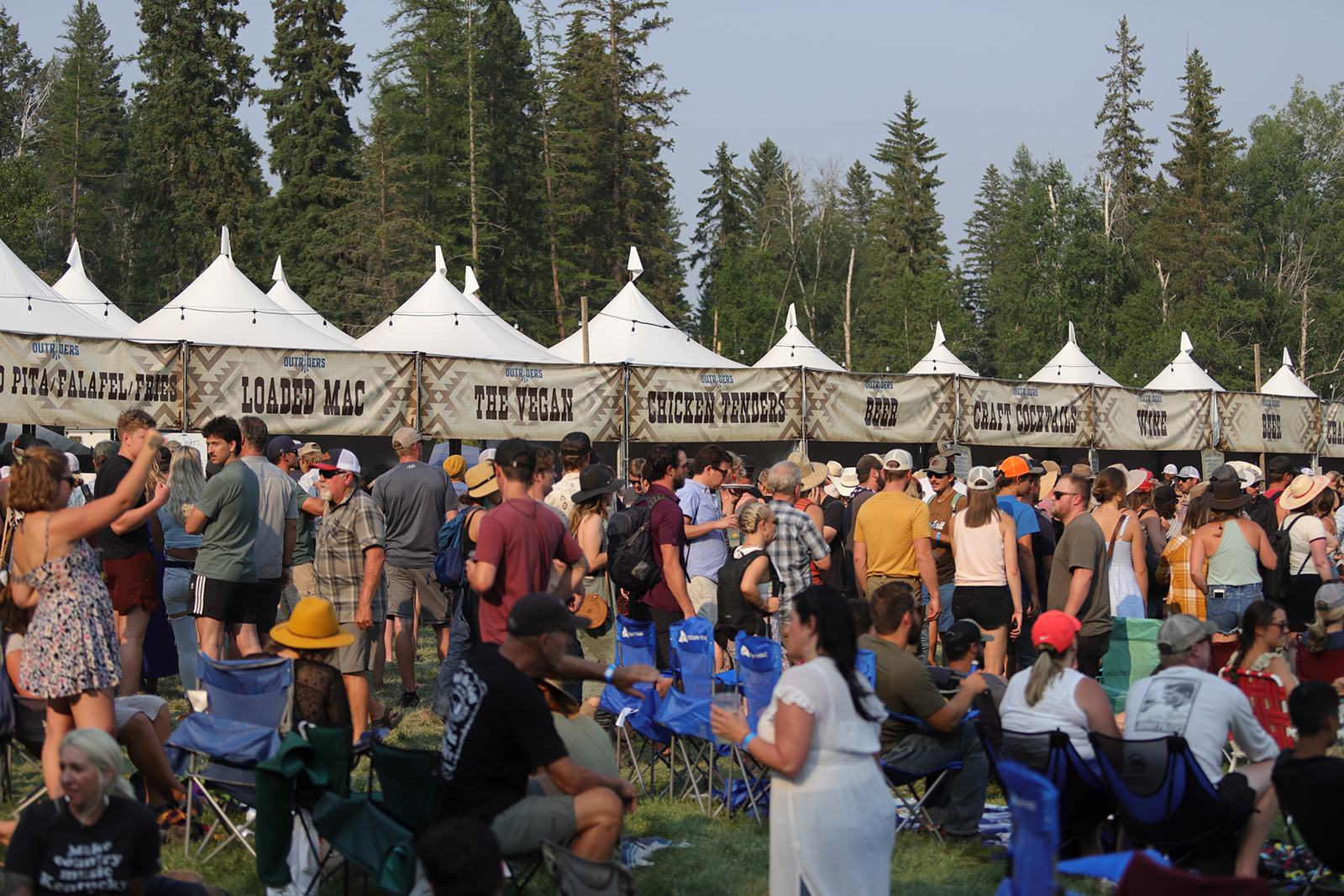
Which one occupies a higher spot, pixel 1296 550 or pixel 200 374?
pixel 200 374

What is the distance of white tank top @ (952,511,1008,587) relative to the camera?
279 inches

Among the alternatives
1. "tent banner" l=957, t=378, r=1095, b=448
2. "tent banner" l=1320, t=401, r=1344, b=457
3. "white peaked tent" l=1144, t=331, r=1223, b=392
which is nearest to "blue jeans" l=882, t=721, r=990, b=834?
"tent banner" l=957, t=378, r=1095, b=448

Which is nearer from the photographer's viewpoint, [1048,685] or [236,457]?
[1048,685]

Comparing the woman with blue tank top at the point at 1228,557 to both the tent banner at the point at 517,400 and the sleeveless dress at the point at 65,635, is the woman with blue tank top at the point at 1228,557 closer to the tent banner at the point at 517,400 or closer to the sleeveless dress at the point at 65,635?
the sleeveless dress at the point at 65,635

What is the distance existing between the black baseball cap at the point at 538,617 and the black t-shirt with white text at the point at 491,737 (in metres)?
0.12

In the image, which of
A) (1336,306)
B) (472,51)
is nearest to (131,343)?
(472,51)

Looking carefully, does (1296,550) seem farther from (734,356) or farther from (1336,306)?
(1336,306)

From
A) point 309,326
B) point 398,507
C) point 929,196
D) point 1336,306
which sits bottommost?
point 398,507

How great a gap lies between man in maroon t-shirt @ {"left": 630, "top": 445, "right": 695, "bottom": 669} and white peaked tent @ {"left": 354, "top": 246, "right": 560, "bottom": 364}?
11.5 meters

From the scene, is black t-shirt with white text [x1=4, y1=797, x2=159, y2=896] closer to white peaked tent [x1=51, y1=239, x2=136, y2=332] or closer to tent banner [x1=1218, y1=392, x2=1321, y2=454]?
white peaked tent [x1=51, y1=239, x2=136, y2=332]

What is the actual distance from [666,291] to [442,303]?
2723 cm

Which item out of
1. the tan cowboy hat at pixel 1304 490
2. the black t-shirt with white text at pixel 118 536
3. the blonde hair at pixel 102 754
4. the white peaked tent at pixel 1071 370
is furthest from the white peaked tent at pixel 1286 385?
the blonde hair at pixel 102 754

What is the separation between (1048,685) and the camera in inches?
177

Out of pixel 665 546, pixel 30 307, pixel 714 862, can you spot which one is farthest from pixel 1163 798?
pixel 30 307
